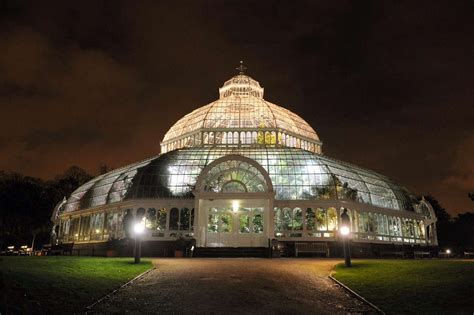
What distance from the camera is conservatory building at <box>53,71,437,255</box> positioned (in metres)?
37.7

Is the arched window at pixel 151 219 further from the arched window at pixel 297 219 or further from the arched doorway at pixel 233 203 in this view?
the arched window at pixel 297 219

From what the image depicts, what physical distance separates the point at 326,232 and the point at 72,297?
25.4 meters

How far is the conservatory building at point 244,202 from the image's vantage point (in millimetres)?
37688

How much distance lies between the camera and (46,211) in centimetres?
5759

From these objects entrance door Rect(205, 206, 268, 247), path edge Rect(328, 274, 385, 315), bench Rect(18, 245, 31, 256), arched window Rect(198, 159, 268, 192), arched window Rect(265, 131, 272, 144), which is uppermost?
arched window Rect(265, 131, 272, 144)

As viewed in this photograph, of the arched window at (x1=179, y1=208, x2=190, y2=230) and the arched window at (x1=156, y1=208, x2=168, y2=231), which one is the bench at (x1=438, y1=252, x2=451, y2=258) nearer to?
the arched window at (x1=179, y1=208, x2=190, y2=230)

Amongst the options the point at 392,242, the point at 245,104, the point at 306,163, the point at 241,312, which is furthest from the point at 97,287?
the point at 245,104

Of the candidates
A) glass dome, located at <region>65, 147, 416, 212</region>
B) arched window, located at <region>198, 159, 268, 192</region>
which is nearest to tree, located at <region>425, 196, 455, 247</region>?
glass dome, located at <region>65, 147, 416, 212</region>

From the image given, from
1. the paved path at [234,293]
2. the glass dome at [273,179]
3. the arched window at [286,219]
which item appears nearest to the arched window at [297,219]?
the arched window at [286,219]

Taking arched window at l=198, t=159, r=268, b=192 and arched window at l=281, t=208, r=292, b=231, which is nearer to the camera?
arched window at l=281, t=208, r=292, b=231

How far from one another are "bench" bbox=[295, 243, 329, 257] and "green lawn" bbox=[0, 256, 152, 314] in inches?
624

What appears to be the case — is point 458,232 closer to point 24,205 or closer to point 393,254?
point 393,254

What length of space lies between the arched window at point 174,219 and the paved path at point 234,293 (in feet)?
47.0

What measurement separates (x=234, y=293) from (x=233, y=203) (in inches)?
839
